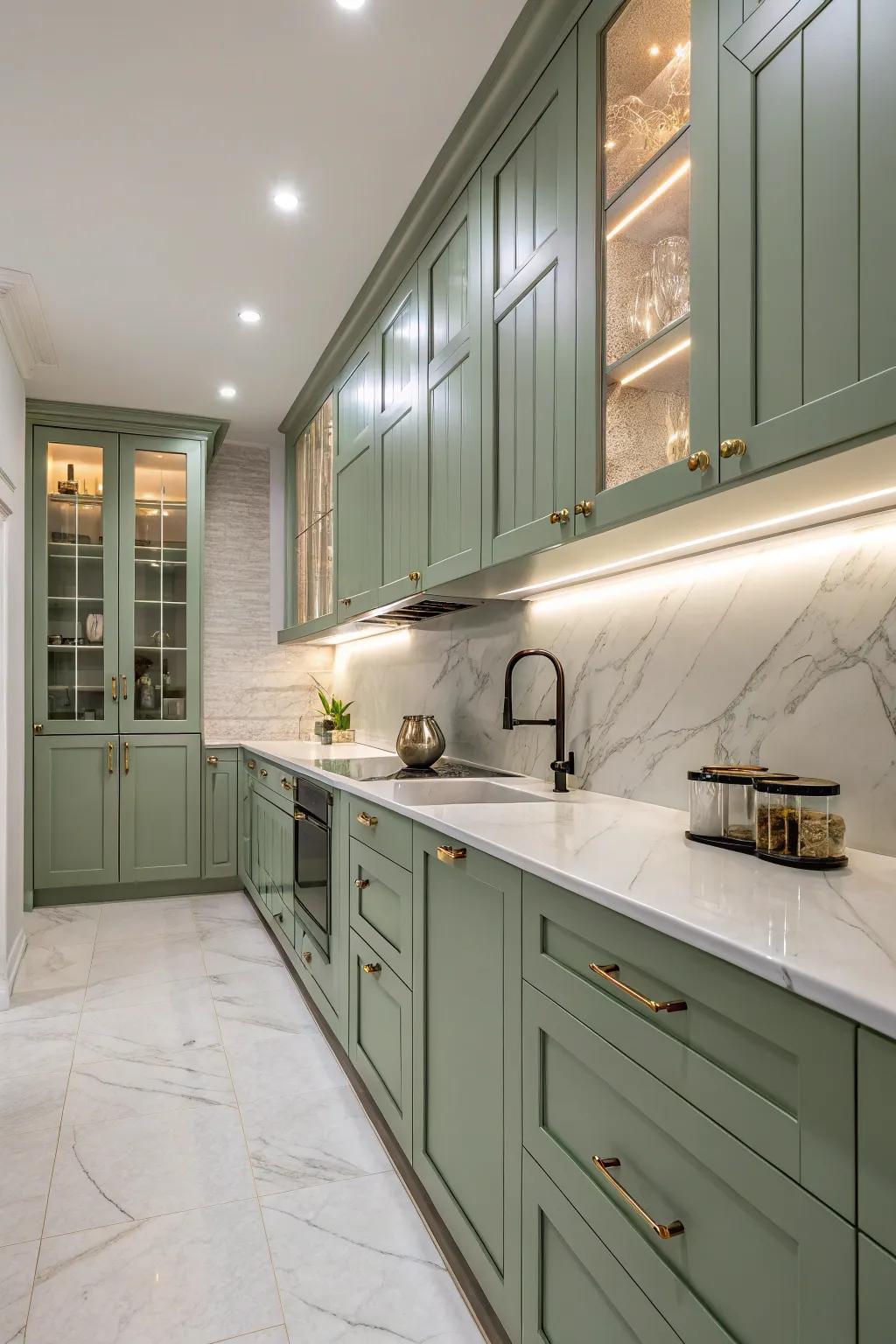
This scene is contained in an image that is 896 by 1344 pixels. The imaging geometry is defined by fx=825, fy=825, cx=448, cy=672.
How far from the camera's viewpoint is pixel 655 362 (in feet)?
4.88

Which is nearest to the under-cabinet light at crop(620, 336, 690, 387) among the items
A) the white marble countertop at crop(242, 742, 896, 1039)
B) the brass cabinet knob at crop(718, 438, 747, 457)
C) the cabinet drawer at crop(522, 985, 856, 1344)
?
the brass cabinet knob at crop(718, 438, 747, 457)

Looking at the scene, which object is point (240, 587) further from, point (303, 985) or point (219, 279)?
point (303, 985)

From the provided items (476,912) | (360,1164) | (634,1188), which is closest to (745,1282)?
(634,1188)

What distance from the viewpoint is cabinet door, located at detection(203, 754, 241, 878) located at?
4719 mm

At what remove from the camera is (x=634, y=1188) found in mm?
1010

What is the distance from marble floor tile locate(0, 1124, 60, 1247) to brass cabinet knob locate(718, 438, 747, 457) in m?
2.09

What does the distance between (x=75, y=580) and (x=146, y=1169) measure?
3.33m

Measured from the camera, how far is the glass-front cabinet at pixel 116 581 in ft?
14.7

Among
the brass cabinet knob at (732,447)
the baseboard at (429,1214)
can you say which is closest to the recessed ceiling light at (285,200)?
the brass cabinet knob at (732,447)

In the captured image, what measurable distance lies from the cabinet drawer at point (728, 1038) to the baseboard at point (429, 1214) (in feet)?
2.54

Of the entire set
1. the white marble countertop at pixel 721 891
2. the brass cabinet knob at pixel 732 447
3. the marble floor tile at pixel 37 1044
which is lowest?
the marble floor tile at pixel 37 1044

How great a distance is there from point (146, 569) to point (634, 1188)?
4324 millimetres

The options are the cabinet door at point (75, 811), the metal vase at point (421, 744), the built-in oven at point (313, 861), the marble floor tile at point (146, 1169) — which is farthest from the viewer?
the cabinet door at point (75, 811)

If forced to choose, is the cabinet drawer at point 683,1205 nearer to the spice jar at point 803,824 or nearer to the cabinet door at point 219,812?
the spice jar at point 803,824
